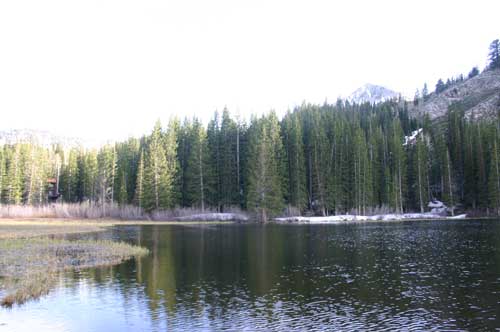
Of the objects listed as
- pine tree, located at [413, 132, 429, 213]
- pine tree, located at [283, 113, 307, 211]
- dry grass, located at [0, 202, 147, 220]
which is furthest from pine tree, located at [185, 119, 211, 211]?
pine tree, located at [413, 132, 429, 213]

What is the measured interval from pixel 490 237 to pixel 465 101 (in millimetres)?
143784

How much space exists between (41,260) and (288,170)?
73554 millimetres

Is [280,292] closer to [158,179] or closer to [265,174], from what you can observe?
[265,174]

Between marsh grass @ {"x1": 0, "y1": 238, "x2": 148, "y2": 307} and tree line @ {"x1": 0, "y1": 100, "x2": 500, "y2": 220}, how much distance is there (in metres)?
51.7

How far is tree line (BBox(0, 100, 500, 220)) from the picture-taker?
93.8 metres

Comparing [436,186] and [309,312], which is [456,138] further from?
[309,312]

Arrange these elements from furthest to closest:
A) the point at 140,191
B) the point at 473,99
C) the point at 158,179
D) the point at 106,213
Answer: the point at 473,99
the point at 140,191
the point at 158,179
the point at 106,213

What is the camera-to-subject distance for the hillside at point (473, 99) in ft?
508

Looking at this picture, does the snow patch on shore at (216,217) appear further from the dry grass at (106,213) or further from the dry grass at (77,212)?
the dry grass at (77,212)

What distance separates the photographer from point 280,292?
80.4 ft

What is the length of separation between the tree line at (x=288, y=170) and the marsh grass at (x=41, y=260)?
170ft

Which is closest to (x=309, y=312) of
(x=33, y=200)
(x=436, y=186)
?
Answer: (x=436, y=186)

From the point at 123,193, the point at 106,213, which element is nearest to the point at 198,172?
the point at 123,193

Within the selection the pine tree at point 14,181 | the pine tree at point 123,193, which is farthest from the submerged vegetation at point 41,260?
the pine tree at point 14,181
